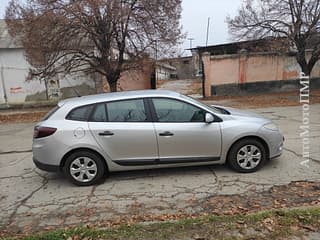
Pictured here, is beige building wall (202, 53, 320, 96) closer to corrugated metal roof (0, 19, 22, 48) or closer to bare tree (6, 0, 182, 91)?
bare tree (6, 0, 182, 91)

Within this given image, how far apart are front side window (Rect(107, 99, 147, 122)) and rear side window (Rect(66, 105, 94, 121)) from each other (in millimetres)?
328

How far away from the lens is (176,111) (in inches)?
206

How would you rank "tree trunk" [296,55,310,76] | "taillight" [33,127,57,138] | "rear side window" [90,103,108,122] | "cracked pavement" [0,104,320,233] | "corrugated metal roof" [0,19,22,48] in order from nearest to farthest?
"cracked pavement" [0,104,320,233] → "taillight" [33,127,57,138] → "rear side window" [90,103,108,122] → "tree trunk" [296,55,310,76] → "corrugated metal roof" [0,19,22,48]

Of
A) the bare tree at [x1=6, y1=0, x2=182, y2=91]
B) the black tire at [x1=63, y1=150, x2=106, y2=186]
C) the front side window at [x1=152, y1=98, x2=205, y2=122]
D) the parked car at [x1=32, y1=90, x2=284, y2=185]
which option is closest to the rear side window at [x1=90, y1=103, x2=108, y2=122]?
the parked car at [x1=32, y1=90, x2=284, y2=185]

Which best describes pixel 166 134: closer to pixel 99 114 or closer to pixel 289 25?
pixel 99 114

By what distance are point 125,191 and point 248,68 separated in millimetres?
16382

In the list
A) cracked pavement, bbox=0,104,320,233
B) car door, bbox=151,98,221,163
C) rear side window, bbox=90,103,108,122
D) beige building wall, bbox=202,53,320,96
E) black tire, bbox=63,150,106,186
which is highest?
beige building wall, bbox=202,53,320,96

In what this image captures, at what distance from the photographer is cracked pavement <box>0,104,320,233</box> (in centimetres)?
408

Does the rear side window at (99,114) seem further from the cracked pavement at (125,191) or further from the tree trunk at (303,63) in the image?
the tree trunk at (303,63)

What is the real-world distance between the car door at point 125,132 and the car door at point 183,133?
0.55 ft

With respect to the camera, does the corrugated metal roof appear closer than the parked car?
No

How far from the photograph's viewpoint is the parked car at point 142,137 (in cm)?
505

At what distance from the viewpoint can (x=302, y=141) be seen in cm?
738

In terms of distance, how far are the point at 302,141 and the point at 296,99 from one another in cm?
992
